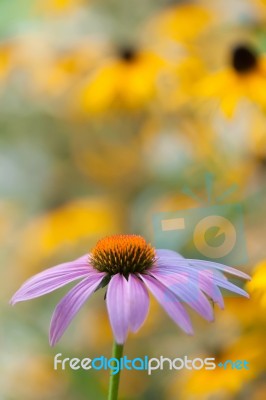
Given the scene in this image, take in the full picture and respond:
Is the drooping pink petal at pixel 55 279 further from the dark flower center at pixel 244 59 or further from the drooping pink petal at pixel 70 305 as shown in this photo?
the dark flower center at pixel 244 59

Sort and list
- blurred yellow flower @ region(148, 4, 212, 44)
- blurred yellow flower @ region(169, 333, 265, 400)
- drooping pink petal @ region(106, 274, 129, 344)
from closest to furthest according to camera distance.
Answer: drooping pink petal @ region(106, 274, 129, 344) → blurred yellow flower @ region(169, 333, 265, 400) → blurred yellow flower @ region(148, 4, 212, 44)

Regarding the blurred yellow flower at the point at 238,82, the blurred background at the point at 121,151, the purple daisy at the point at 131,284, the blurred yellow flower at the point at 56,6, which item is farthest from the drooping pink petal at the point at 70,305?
the blurred yellow flower at the point at 56,6

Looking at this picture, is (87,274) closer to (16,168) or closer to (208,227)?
(208,227)

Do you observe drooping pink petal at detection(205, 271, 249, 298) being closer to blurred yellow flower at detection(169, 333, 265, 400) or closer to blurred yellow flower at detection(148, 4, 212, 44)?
blurred yellow flower at detection(169, 333, 265, 400)

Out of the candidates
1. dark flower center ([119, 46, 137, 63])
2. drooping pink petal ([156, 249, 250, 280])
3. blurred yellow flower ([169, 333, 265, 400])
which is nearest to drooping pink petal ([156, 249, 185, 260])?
drooping pink petal ([156, 249, 250, 280])

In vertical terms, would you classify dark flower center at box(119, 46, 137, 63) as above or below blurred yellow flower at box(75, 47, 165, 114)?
above

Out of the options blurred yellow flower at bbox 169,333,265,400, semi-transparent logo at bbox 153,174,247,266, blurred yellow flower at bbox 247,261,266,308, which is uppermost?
semi-transparent logo at bbox 153,174,247,266

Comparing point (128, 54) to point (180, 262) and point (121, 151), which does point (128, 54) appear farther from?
point (180, 262)
